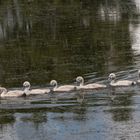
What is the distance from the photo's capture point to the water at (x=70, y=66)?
19.4 meters

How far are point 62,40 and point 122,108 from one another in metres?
15.1

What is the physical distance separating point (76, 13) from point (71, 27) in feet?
27.2

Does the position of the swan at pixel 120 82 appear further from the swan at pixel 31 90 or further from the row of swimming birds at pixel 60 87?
the swan at pixel 31 90

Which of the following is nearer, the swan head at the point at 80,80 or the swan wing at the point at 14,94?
the swan wing at the point at 14,94

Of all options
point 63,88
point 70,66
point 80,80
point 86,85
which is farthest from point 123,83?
point 70,66

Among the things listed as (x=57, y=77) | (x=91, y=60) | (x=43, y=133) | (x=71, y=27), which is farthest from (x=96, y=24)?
(x=43, y=133)

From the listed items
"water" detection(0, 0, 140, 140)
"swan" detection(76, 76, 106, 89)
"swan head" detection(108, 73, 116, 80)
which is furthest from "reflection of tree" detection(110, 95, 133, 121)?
"swan head" detection(108, 73, 116, 80)

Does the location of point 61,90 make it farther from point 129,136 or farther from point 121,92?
point 129,136

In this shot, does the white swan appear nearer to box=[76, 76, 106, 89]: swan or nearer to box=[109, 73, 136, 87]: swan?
box=[76, 76, 106, 89]: swan

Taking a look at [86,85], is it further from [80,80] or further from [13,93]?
[13,93]

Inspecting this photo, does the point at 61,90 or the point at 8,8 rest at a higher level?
the point at 8,8

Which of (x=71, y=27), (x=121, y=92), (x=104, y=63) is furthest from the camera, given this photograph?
(x=71, y=27)

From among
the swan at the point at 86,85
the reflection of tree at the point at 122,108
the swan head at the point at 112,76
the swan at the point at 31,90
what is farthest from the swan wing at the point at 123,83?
the swan at the point at 31,90

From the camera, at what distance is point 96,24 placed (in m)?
41.1
